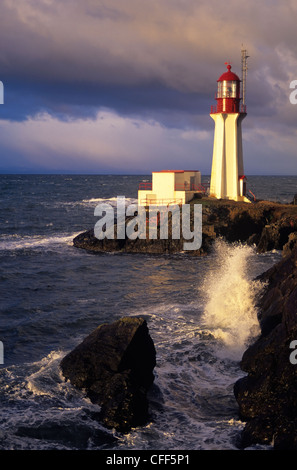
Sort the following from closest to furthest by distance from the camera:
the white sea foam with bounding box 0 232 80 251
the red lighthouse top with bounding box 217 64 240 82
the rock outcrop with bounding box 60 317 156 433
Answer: the rock outcrop with bounding box 60 317 156 433
the white sea foam with bounding box 0 232 80 251
the red lighthouse top with bounding box 217 64 240 82

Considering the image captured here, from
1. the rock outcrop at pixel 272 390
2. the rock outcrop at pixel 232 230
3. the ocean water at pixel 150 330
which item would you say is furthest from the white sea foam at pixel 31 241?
the rock outcrop at pixel 272 390

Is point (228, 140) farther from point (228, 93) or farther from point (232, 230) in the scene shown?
point (232, 230)

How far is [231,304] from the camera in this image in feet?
59.7

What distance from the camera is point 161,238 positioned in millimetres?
31469

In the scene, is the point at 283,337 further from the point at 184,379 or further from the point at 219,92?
the point at 219,92

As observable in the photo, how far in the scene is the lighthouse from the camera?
36.4 meters

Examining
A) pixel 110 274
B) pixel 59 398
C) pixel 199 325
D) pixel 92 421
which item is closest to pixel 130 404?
pixel 92 421

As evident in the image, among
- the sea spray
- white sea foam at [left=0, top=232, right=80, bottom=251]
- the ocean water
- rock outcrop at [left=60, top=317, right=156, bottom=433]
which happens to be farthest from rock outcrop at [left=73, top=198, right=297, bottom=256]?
rock outcrop at [left=60, top=317, right=156, bottom=433]

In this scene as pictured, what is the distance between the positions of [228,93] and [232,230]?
38.3ft

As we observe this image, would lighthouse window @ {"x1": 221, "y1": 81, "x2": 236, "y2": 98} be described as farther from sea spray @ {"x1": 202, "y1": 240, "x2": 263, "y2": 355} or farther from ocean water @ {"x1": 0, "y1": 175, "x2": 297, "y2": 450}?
sea spray @ {"x1": 202, "y1": 240, "x2": 263, "y2": 355}


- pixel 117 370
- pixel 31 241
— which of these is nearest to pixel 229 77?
pixel 31 241

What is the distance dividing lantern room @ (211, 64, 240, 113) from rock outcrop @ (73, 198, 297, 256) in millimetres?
8196

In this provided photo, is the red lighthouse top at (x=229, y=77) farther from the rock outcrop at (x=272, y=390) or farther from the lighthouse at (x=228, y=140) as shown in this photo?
the rock outcrop at (x=272, y=390)
